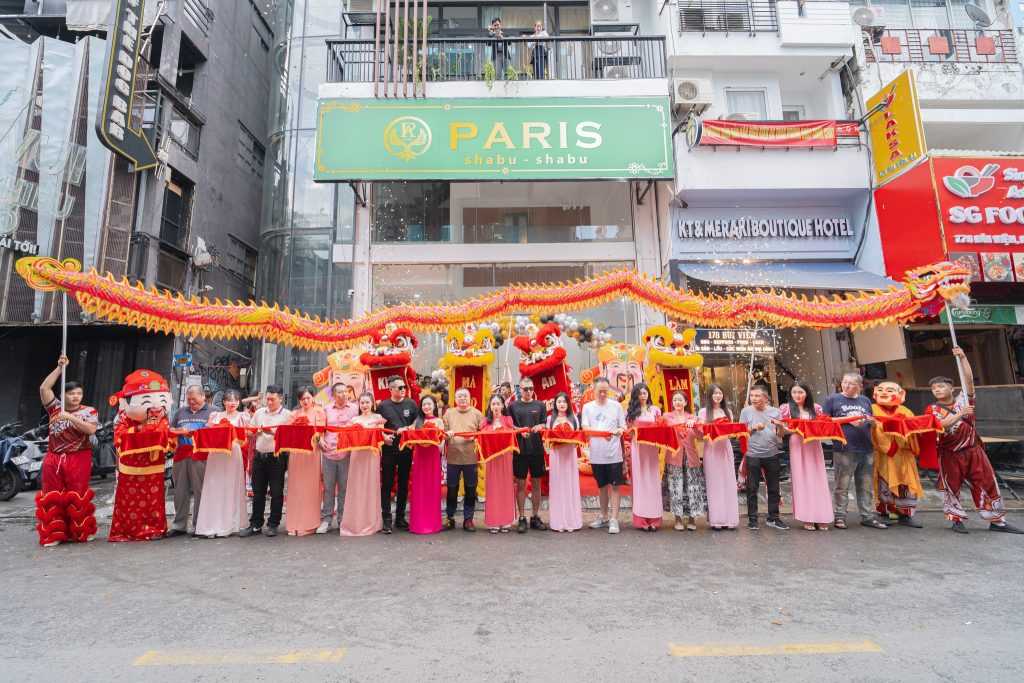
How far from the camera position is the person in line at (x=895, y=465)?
6.20 meters

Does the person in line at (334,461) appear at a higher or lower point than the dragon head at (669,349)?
lower

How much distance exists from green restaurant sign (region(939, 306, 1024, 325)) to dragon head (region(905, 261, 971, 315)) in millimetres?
5709

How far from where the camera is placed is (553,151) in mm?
11852

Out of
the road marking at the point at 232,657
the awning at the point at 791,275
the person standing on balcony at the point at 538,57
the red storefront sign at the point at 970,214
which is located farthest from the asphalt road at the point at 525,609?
the person standing on balcony at the point at 538,57

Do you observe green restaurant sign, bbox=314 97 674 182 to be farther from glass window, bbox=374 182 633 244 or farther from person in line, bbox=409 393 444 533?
person in line, bbox=409 393 444 533

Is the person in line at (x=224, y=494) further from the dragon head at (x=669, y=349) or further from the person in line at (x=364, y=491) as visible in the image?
the dragon head at (x=669, y=349)

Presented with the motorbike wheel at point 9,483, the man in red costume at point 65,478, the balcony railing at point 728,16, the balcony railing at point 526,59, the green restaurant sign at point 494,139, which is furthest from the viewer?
the balcony railing at point 728,16

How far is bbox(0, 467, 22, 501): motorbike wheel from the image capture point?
28.9 ft

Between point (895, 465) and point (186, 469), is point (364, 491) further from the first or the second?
point (895, 465)

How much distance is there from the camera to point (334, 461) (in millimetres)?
6359

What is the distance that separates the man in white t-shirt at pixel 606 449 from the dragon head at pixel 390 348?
3224mm

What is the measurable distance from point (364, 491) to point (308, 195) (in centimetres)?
1064

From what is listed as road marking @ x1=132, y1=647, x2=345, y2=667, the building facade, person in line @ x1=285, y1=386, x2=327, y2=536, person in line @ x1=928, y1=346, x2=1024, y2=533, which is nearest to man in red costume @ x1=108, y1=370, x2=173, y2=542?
person in line @ x1=285, y1=386, x2=327, y2=536

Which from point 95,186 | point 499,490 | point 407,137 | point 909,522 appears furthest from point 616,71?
point 95,186
